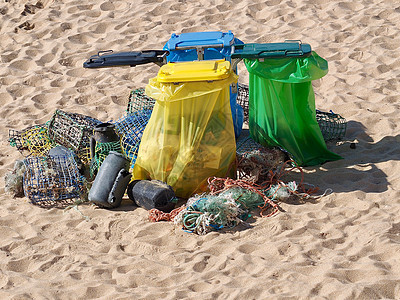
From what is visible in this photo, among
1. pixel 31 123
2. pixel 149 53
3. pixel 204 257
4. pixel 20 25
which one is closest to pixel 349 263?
pixel 204 257

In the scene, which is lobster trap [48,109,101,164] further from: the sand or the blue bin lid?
the blue bin lid

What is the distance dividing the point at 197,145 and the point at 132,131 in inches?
37.2

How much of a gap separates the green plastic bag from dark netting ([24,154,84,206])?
166 centimetres

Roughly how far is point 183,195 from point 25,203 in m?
1.32

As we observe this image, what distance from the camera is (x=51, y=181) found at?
17.4 feet

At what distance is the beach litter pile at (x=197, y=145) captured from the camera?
16.2 feet

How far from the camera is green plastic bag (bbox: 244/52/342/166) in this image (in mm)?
5422

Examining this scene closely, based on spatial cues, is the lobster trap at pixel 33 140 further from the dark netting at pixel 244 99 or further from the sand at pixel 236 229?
the dark netting at pixel 244 99

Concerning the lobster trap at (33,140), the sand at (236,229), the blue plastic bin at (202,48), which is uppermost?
the blue plastic bin at (202,48)

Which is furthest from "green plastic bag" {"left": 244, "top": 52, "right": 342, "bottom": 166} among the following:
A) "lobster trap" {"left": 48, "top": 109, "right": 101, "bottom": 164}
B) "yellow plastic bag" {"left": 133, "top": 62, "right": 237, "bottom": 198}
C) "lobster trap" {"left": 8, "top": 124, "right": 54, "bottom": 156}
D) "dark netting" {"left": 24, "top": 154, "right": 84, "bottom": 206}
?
"lobster trap" {"left": 8, "top": 124, "right": 54, "bottom": 156}

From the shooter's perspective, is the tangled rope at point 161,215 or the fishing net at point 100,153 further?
the fishing net at point 100,153

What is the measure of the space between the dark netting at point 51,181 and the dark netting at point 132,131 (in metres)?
0.51

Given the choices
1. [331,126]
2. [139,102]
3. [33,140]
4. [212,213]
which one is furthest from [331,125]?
[33,140]

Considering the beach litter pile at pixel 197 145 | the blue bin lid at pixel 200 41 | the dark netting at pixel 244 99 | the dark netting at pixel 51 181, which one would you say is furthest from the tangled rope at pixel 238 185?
the dark netting at pixel 244 99
